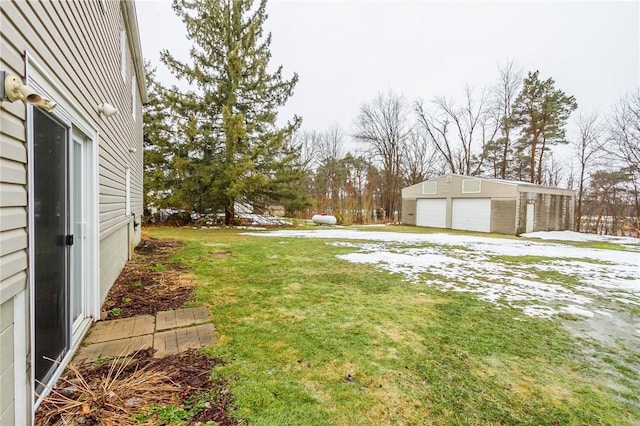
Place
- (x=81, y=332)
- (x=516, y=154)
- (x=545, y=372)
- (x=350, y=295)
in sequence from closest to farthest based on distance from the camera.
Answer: (x=545, y=372) → (x=81, y=332) → (x=350, y=295) → (x=516, y=154)

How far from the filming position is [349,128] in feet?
88.7

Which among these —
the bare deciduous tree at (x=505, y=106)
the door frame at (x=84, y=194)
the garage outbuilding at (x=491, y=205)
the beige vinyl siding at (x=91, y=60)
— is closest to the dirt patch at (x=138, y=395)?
the door frame at (x=84, y=194)

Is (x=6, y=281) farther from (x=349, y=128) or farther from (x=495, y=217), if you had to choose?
(x=349, y=128)

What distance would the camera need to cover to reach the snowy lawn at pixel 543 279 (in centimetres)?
336

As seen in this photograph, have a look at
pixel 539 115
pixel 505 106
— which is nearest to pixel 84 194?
pixel 539 115

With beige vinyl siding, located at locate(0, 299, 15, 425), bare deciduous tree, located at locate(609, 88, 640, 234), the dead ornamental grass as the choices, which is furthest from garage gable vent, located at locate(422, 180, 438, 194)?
beige vinyl siding, located at locate(0, 299, 15, 425)

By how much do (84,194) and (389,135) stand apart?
24.6 meters

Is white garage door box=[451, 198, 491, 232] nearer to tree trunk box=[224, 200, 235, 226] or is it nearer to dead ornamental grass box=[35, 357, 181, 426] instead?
tree trunk box=[224, 200, 235, 226]

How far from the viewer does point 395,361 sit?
7.63ft

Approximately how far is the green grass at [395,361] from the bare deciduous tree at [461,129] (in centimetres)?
2234

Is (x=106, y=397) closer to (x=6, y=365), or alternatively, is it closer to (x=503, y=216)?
(x=6, y=365)

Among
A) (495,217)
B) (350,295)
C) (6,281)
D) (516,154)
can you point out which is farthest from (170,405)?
(516,154)

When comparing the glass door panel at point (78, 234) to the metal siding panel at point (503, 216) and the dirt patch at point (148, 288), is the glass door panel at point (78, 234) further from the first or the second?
the metal siding panel at point (503, 216)

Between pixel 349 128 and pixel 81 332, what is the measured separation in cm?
2647
